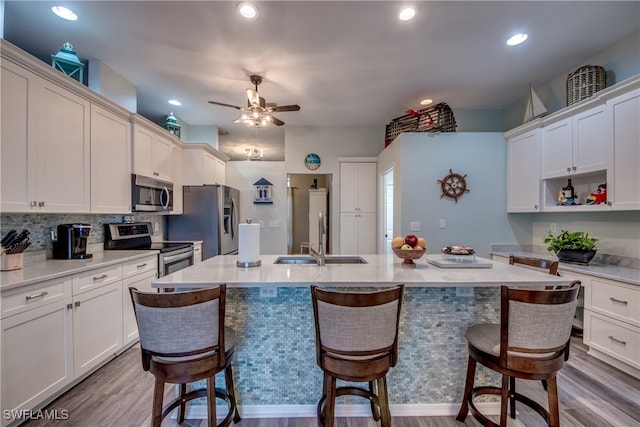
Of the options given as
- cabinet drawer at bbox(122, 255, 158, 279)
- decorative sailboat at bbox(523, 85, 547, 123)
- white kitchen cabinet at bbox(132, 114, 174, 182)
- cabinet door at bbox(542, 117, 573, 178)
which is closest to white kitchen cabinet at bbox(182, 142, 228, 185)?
white kitchen cabinet at bbox(132, 114, 174, 182)

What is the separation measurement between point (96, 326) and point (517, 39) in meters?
4.43

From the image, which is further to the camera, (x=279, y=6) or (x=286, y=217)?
(x=286, y=217)

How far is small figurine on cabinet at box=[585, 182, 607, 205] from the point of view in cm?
260

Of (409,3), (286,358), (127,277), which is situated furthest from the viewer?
(127,277)

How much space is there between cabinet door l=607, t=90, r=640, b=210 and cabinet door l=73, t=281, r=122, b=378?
179 inches

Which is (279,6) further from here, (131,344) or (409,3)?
(131,344)

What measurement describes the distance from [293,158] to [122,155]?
274cm

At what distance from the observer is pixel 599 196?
104 inches

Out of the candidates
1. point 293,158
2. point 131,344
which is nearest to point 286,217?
point 293,158

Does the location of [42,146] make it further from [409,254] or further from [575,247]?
[575,247]

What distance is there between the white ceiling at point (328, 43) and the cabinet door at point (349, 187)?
151cm

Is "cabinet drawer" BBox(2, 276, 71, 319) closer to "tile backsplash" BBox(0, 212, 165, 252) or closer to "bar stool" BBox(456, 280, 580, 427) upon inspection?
"tile backsplash" BBox(0, 212, 165, 252)

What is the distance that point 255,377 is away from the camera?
1.76 metres

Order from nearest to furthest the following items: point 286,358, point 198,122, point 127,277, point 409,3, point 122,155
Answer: point 286,358 < point 409,3 < point 127,277 < point 122,155 < point 198,122
